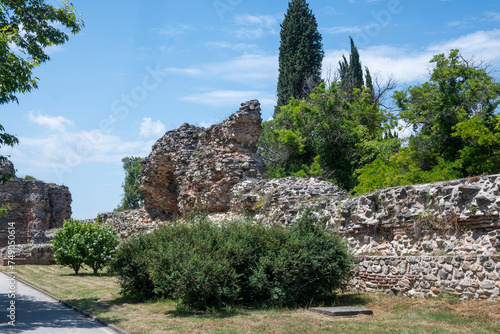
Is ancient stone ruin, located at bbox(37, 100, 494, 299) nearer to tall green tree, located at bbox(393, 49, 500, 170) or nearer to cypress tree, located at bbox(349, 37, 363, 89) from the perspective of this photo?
tall green tree, located at bbox(393, 49, 500, 170)

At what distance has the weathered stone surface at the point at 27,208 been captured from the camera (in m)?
34.5

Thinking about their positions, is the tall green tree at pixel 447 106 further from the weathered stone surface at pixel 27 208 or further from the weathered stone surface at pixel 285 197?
the weathered stone surface at pixel 27 208

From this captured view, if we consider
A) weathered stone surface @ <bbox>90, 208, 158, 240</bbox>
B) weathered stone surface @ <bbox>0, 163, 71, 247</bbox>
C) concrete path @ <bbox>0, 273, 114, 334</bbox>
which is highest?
weathered stone surface @ <bbox>0, 163, 71, 247</bbox>

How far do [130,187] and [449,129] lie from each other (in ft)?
135

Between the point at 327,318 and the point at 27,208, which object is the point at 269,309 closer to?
the point at 327,318

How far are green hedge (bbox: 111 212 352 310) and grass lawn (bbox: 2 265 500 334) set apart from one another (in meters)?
0.46

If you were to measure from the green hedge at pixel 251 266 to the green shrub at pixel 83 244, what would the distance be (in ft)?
31.0

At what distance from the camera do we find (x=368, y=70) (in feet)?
144

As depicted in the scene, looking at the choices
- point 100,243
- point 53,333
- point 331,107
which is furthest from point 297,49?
point 53,333

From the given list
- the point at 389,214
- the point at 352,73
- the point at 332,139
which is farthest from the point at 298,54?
the point at 389,214

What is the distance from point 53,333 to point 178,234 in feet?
14.5

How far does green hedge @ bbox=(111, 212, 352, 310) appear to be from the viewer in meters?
9.91

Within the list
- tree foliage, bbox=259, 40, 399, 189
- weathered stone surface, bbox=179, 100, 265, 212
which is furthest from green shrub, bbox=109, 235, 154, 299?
tree foliage, bbox=259, 40, 399, 189

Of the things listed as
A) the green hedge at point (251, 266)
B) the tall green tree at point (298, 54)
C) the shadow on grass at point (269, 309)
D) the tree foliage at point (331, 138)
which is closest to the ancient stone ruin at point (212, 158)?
the green hedge at point (251, 266)
